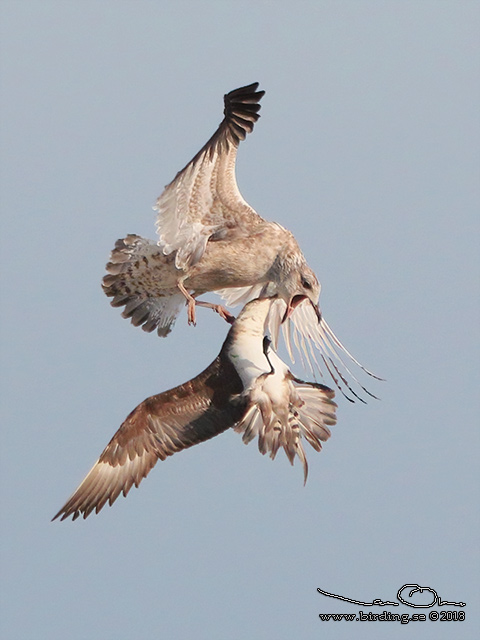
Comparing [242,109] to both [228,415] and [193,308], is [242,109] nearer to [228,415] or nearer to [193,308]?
[193,308]

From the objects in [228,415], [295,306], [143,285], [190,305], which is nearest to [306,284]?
[295,306]

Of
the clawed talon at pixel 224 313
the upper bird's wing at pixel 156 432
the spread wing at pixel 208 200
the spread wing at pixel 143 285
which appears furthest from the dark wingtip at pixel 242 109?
the upper bird's wing at pixel 156 432

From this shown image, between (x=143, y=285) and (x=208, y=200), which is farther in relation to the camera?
(x=143, y=285)

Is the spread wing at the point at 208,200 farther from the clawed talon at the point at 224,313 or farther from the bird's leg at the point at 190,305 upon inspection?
the clawed talon at the point at 224,313

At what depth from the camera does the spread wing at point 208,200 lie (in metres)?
10.4

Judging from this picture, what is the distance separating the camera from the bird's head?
35.5 ft

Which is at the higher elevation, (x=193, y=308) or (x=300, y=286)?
(x=300, y=286)

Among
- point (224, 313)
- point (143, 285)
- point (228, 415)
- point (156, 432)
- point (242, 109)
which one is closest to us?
point (242, 109)

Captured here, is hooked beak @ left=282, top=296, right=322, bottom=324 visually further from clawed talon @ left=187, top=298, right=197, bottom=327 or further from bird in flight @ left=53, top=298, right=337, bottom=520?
clawed talon @ left=187, top=298, right=197, bottom=327

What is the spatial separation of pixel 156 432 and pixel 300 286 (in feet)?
5.48

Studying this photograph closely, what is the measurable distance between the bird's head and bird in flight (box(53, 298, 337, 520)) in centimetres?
18

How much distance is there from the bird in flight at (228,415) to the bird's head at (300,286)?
18 cm

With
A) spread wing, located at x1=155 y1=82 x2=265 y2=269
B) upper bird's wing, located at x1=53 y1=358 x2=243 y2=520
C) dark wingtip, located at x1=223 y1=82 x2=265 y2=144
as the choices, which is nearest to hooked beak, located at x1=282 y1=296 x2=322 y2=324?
spread wing, located at x1=155 y1=82 x2=265 y2=269

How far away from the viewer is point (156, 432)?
1076cm
